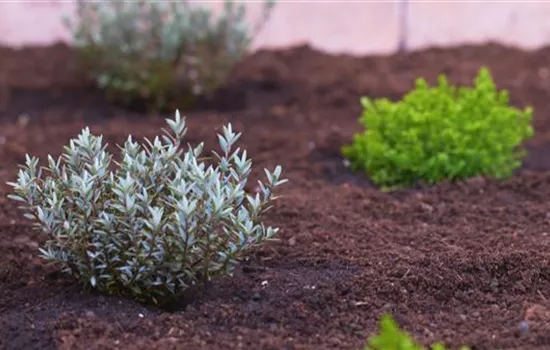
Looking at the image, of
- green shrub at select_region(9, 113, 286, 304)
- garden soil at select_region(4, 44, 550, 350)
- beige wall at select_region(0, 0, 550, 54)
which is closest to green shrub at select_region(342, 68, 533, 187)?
garden soil at select_region(4, 44, 550, 350)

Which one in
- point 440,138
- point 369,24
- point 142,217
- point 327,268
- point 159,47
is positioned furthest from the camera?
point 369,24

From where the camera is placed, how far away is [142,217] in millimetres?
3221

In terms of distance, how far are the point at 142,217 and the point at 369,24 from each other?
15.0ft

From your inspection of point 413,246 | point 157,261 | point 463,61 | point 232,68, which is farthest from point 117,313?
point 463,61

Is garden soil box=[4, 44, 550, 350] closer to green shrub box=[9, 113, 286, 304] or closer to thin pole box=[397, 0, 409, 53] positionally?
green shrub box=[9, 113, 286, 304]

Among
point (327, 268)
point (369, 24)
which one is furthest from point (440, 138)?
point (369, 24)

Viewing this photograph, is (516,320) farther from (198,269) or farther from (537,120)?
(537,120)

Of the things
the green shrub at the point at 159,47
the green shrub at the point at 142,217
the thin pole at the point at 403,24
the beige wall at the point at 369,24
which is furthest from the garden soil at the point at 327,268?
the thin pole at the point at 403,24

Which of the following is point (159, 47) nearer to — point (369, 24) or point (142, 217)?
point (369, 24)

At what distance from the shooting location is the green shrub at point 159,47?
20.2 feet

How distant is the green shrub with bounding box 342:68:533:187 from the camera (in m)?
4.73

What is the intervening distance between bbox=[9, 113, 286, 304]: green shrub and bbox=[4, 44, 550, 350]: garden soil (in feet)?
0.38

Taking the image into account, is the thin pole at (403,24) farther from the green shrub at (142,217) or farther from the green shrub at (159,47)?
the green shrub at (142,217)

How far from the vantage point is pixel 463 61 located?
23.6ft
